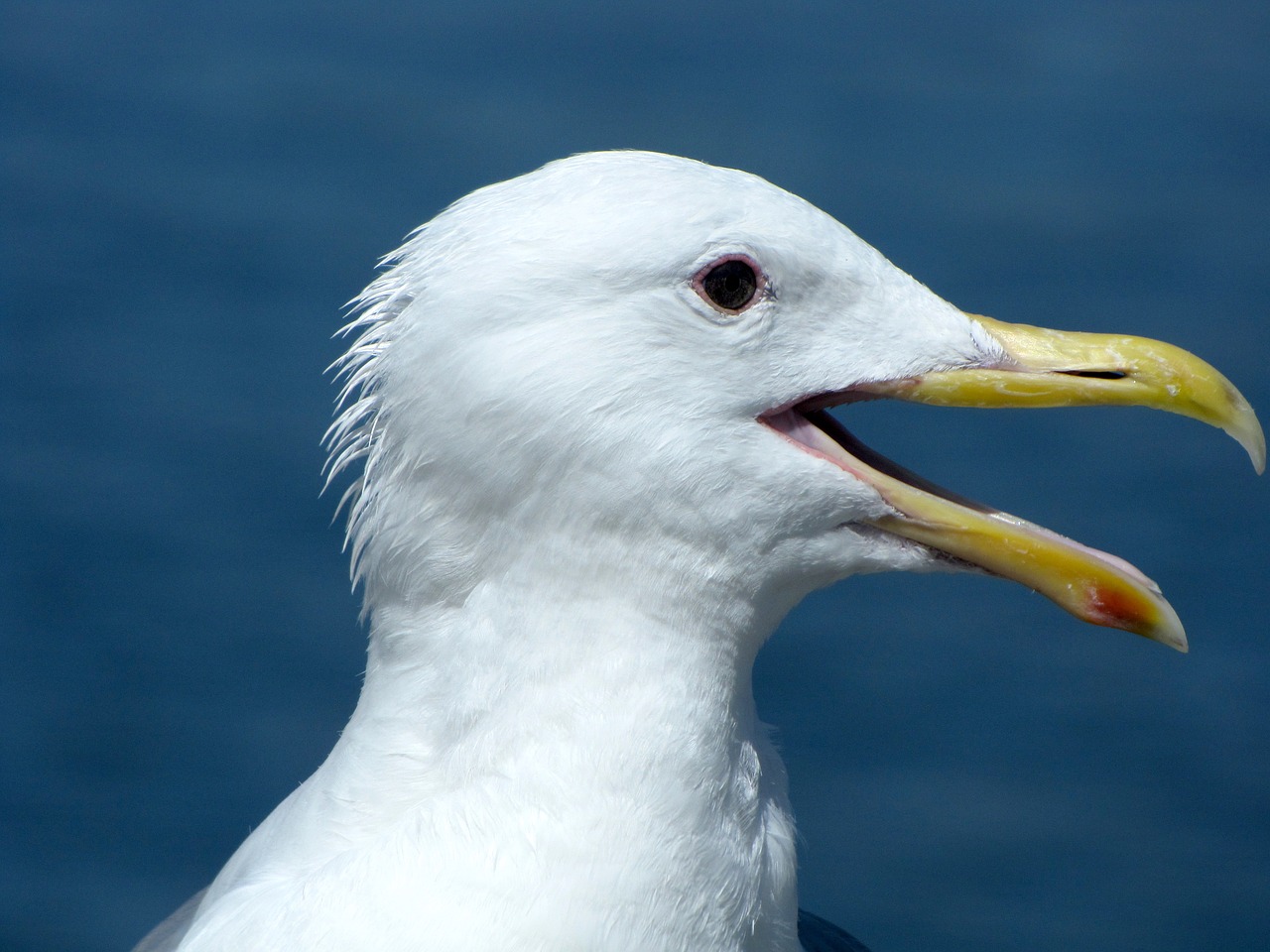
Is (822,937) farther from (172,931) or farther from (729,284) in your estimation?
(729,284)

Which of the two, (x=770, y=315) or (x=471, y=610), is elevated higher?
(x=770, y=315)

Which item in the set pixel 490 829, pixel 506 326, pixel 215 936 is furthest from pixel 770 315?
pixel 215 936

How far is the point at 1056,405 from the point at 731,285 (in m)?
0.47

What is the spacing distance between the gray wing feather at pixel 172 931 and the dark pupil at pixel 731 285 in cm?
150

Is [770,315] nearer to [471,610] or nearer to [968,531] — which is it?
[968,531]

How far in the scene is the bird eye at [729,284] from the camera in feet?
6.12

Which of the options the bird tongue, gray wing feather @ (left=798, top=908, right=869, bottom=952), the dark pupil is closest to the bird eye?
the dark pupil

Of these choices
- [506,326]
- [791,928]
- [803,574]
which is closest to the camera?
[506,326]

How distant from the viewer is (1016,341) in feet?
6.68

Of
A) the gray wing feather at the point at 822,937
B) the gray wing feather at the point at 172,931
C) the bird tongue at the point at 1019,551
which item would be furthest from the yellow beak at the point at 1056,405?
the gray wing feather at the point at 172,931

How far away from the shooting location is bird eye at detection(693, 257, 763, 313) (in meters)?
1.87

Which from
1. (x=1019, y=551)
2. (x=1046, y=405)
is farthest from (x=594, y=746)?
(x=1046, y=405)

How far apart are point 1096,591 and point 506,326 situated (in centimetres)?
81

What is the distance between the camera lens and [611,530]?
1.83 meters
